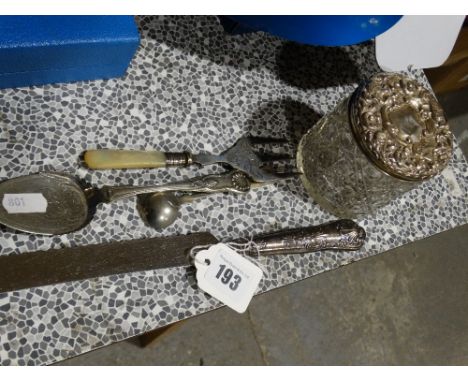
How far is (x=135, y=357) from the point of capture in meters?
1.15

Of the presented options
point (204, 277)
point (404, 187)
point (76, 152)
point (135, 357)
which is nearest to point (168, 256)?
point (204, 277)

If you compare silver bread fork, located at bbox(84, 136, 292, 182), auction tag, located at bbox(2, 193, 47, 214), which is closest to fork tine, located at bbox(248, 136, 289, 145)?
silver bread fork, located at bbox(84, 136, 292, 182)

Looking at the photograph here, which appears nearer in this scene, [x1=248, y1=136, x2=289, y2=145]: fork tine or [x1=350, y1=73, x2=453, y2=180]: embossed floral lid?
[x1=350, y1=73, x2=453, y2=180]: embossed floral lid

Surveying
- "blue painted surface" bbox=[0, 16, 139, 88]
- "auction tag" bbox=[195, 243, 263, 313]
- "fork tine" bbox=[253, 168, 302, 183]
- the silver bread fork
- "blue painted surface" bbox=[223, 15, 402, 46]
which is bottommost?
"auction tag" bbox=[195, 243, 263, 313]

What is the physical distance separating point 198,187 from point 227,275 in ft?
0.39

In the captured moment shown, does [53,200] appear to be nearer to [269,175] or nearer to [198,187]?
[198,187]

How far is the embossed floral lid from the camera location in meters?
0.61

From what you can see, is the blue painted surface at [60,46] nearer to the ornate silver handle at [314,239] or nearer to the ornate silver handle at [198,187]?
the ornate silver handle at [198,187]

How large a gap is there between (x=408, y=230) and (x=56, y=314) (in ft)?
1.71

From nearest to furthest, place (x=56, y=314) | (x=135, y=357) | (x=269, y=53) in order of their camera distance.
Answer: (x=56, y=314)
(x=269, y=53)
(x=135, y=357)

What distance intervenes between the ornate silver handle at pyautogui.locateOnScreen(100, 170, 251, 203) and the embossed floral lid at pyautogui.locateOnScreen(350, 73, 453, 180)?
173 mm

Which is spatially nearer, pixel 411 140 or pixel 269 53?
pixel 411 140

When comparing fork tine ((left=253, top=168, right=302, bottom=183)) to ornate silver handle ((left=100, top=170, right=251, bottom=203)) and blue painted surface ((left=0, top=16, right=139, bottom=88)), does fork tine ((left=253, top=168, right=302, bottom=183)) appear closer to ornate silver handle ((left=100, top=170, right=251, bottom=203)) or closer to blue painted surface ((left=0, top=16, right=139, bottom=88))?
ornate silver handle ((left=100, top=170, right=251, bottom=203))

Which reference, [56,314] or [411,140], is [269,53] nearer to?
[411,140]
